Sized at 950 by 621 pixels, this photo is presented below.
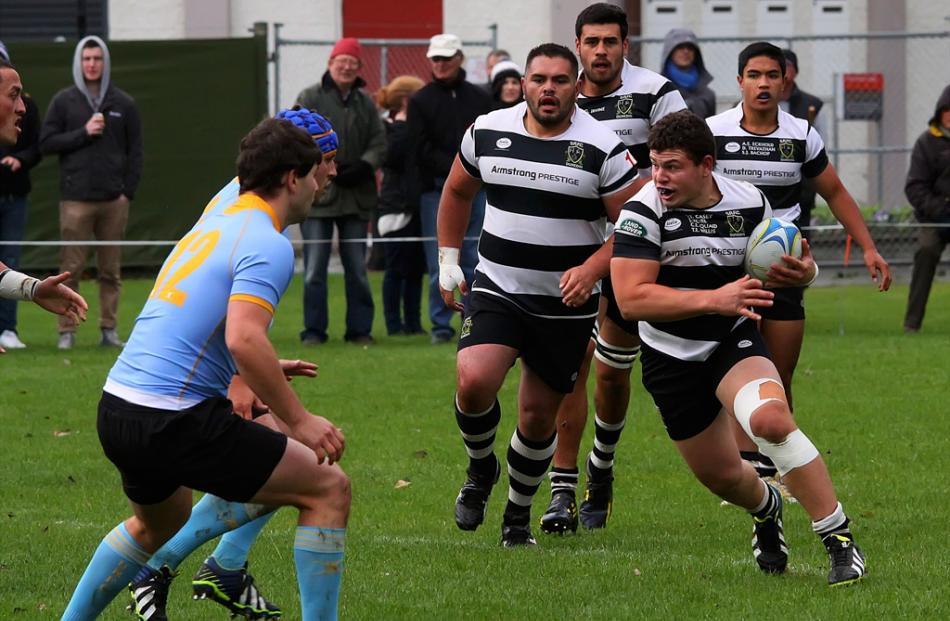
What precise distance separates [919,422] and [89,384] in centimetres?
578

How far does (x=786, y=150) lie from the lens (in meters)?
7.89

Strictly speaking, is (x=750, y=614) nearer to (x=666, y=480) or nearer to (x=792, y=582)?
(x=792, y=582)

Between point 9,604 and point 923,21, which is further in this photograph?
point 923,21

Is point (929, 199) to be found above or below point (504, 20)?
below

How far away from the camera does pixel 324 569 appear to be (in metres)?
5.11

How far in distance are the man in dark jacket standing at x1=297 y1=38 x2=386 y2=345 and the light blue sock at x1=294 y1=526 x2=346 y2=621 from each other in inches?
364

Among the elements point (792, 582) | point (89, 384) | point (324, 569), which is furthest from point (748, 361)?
point (89, 384)

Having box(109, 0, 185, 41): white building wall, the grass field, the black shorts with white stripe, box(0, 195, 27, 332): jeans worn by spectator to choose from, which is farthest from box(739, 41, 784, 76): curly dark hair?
box(109, 0, 185, 41): white building wall

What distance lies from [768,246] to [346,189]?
8469mm

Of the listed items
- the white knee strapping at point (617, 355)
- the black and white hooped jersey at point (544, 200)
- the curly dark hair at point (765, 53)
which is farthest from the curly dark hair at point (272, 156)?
the curly dark hair at point (765, 53)

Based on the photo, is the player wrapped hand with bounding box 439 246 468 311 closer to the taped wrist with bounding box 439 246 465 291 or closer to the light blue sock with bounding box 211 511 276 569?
Result: the taped wrist with bounding box 439 246 465 291

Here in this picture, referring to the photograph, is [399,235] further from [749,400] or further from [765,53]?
[749,400]

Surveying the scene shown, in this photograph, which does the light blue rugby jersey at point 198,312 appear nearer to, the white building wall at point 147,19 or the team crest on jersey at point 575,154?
the team crest on jersey at point 575,154

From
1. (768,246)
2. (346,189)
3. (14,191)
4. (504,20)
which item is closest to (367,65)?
(504,20)
